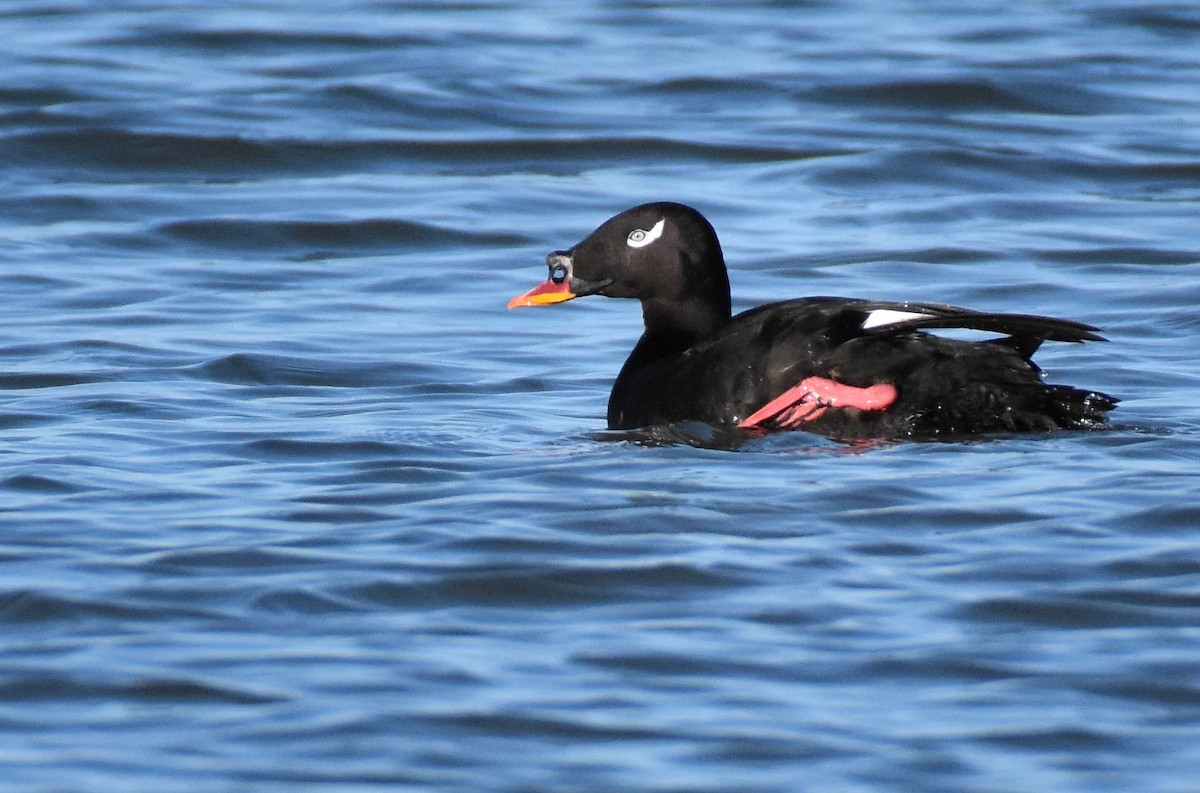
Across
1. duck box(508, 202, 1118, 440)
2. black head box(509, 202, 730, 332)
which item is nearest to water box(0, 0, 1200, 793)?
duck box(508, 202, 1118, 440)

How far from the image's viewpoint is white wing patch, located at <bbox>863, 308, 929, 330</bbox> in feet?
24.2

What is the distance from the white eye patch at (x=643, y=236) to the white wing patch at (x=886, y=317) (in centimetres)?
118

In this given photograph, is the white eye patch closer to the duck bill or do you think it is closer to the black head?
the black head

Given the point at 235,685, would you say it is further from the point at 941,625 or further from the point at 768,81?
the point at 768,81

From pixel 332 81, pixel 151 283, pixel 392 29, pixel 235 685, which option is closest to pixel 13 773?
pixel 235 685

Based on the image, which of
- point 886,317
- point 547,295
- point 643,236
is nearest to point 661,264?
point 643,236

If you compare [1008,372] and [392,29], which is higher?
[392,29]

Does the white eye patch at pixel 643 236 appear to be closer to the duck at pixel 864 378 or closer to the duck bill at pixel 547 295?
the duck bill at pixel 547 295

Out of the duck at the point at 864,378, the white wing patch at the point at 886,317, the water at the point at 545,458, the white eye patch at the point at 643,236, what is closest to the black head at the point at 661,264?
the white eye patch at the point at 643,236

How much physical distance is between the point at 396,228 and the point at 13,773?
343 inches

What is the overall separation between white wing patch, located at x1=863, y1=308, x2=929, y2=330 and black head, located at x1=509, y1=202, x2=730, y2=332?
1.05 meters

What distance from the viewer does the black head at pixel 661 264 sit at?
8414 millimetres

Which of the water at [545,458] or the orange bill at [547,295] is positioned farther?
the orange bill at [547,295]

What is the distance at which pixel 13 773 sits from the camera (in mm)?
4504
